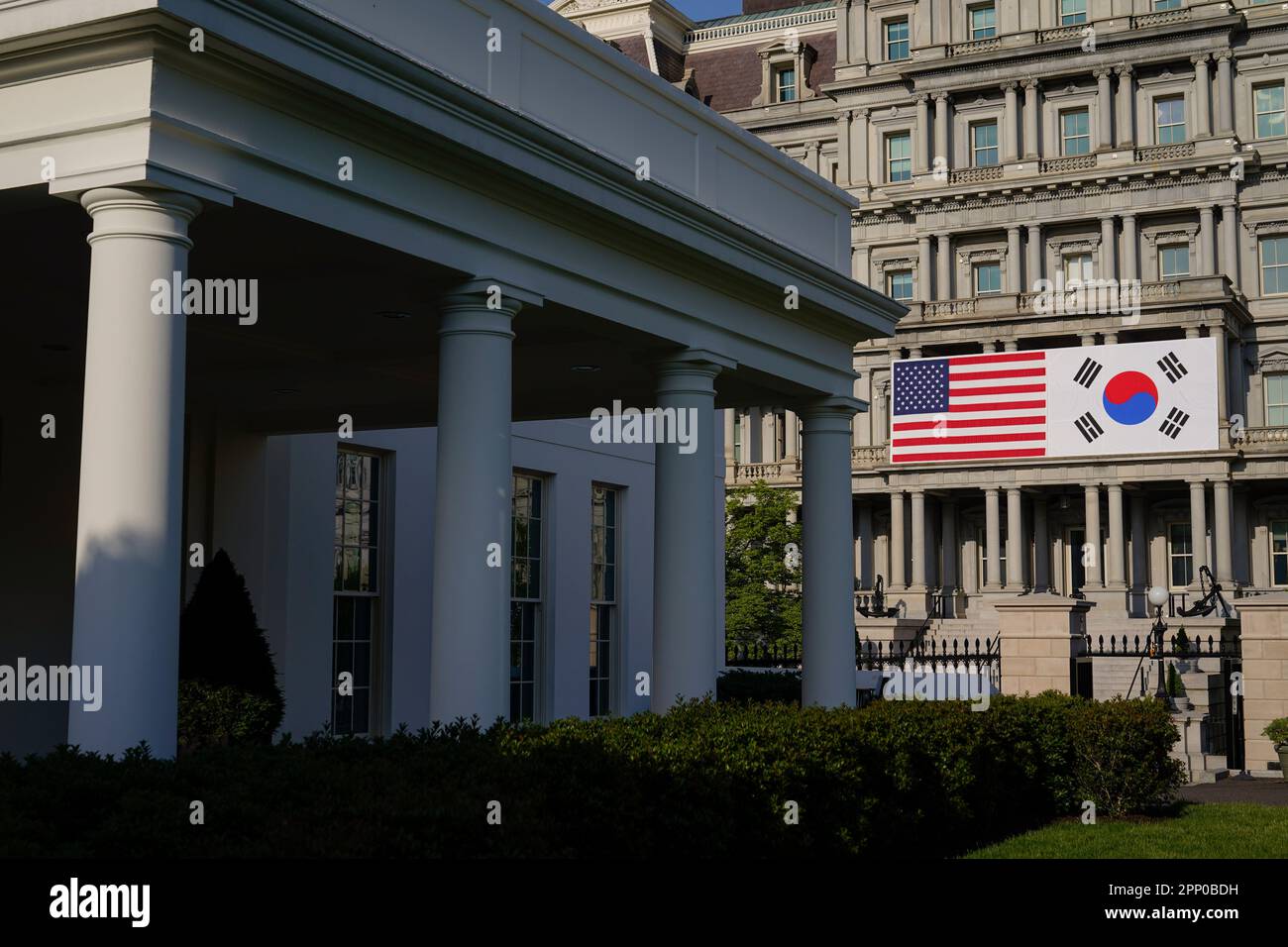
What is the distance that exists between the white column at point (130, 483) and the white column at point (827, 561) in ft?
33.6

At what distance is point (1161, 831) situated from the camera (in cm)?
1462

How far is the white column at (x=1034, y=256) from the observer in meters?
63.4

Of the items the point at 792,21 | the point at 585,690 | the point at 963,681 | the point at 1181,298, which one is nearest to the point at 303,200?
the point at 585,690

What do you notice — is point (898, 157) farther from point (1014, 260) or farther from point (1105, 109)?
point (1105, 109)

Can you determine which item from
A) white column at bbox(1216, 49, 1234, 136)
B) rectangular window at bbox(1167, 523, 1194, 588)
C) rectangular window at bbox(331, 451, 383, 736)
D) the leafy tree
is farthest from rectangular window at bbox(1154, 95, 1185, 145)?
rectangular window at bbox(331, 451, 383, 736)

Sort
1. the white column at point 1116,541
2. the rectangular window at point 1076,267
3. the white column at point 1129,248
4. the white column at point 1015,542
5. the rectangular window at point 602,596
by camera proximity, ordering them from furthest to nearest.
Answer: the rectangular window at point 1076,267, the white column at point 1129,248, the white column at point 1015,542, the white column at point 1116,541, the rectangular window at point 602,596

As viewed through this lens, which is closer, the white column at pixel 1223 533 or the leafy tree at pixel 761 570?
the leafy tree at pixel 761 570

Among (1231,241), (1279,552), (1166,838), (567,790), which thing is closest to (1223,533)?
(1279,552)

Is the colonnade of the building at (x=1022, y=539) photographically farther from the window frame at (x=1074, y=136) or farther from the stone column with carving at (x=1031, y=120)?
the window frame at (x=1074, y=136)

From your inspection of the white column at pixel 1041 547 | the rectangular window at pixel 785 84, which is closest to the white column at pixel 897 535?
the white column at pixel 1041 547

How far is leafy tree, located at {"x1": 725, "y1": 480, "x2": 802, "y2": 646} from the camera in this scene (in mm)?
54719

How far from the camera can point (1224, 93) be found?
200 feet

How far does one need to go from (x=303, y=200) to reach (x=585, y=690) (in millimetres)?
14938

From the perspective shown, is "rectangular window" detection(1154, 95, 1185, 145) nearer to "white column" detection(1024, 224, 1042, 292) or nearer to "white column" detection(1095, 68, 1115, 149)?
"white column" detection(1095, 68, 1115, 149)
